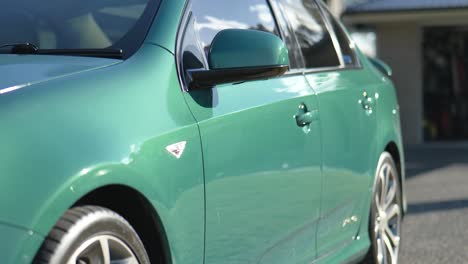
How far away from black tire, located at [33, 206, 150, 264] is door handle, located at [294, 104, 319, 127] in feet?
4.41

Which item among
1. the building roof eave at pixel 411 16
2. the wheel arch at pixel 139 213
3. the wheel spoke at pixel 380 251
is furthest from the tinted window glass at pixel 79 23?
the building roof eave at pixel 411 16

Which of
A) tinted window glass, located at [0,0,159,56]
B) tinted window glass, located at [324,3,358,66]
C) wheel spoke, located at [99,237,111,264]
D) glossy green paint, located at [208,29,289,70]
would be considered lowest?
wheel spoke, located at [99,237,111,264]

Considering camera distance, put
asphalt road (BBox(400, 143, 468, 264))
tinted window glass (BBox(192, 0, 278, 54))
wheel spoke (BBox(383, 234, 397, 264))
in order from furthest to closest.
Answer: asphalt road (BBox(400, 143, 468, 264)) < wheel spoke (BBox(383, 234, 397, 264)) < tinted window glass (BBox(192, 0, 278, 54))

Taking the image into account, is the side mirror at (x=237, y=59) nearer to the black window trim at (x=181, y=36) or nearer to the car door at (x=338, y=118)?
the black window trim at (x=181, y=36)

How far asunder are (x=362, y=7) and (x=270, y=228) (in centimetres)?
1425

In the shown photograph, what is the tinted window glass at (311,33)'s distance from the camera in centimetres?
504

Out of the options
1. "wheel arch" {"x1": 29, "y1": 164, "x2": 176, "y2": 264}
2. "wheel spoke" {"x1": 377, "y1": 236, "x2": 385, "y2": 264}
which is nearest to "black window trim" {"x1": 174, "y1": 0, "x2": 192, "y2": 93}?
"wheel arch" {"x1": 29, "y1": 164, "x2": 176, "y2": 264}

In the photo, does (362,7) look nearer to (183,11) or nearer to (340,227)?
(340,227)

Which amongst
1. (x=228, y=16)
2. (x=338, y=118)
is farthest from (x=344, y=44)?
(x=228, y=16)

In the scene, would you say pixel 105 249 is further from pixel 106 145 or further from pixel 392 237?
pixel 392 237

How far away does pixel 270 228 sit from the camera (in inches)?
159

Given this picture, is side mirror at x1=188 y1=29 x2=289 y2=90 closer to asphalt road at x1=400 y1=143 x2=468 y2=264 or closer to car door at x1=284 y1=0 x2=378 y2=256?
car door at x1=284 y1=0 x2=378 y2=256

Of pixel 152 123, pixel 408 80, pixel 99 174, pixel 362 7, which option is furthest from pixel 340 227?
pixel 408 80

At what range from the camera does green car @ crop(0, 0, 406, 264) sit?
284 cm
